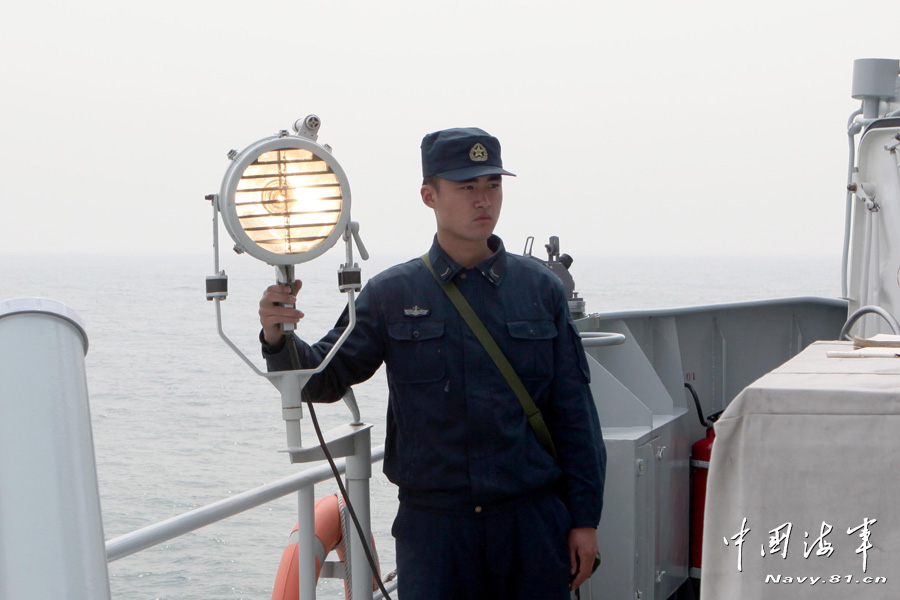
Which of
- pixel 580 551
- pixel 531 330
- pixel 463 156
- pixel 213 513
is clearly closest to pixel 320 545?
pixel 213 513

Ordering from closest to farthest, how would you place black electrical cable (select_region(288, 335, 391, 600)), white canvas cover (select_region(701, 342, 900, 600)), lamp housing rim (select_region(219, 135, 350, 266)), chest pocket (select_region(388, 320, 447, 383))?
white canvas cover (select_region(701, 342, 900, 600)) < lamp housing rim (select_region(219, 135, 350, 266)) < black electrical cable (select_region(288, 335, 391, 600)) < chest pocket (select_region(388, 320, 447, 383))

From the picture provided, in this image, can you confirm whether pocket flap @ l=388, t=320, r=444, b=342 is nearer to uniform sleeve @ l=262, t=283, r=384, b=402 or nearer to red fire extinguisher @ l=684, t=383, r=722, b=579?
uniform sleeve @ l=262, t=283, r=384, b=402

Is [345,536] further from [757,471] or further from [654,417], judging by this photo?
[757,471]

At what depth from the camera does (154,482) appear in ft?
81.4

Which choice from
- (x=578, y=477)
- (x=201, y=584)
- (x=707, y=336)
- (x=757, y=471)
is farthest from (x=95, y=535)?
(x=201, y=584)

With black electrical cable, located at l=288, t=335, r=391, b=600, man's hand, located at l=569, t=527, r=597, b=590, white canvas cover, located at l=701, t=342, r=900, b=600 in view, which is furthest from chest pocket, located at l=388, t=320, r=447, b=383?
white canvas cover, located at l=701, t=342, r=900, b=600

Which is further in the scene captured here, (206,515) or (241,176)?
(206,515)

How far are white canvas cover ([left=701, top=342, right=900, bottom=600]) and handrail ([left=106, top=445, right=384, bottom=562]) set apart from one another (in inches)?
40.2

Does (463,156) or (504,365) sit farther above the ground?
(463,156)

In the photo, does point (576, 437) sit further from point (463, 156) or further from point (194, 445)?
point (194, 445)

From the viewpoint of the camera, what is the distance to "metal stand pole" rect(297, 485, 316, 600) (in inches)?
87.6

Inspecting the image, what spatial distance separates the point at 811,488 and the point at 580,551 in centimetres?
134

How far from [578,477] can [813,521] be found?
1.29 meters

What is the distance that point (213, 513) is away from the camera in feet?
6.27
